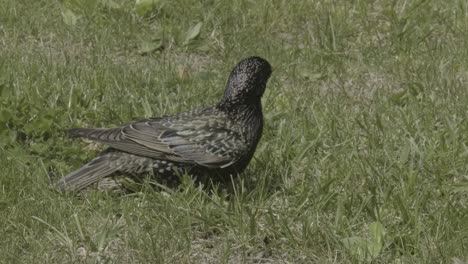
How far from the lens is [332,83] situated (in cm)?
916

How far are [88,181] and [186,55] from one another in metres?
2.75

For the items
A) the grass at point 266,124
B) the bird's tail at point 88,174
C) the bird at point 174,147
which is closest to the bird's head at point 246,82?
the bird at point 174,147

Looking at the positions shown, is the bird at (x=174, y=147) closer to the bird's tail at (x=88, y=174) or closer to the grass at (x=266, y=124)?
the bird's tail at (x=88, y=174)

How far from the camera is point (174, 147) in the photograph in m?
7.21

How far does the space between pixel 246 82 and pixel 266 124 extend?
0.83 meters

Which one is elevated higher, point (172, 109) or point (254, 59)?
point (254, 59)

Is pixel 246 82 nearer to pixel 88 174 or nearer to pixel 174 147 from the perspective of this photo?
pixel 174 147

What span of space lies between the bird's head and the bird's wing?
0.20 metres

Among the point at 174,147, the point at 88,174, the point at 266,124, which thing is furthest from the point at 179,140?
the point at 266,124

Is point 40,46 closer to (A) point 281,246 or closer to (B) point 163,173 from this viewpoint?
(B) point 163,173

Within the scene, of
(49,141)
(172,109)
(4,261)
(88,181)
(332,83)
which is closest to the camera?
(4,261)

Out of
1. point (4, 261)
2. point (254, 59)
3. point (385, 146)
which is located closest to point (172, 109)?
point (254, 59)

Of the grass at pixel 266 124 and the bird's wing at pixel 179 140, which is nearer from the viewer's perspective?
the grass at pixel 266 124

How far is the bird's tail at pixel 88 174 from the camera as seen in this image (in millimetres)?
7078
